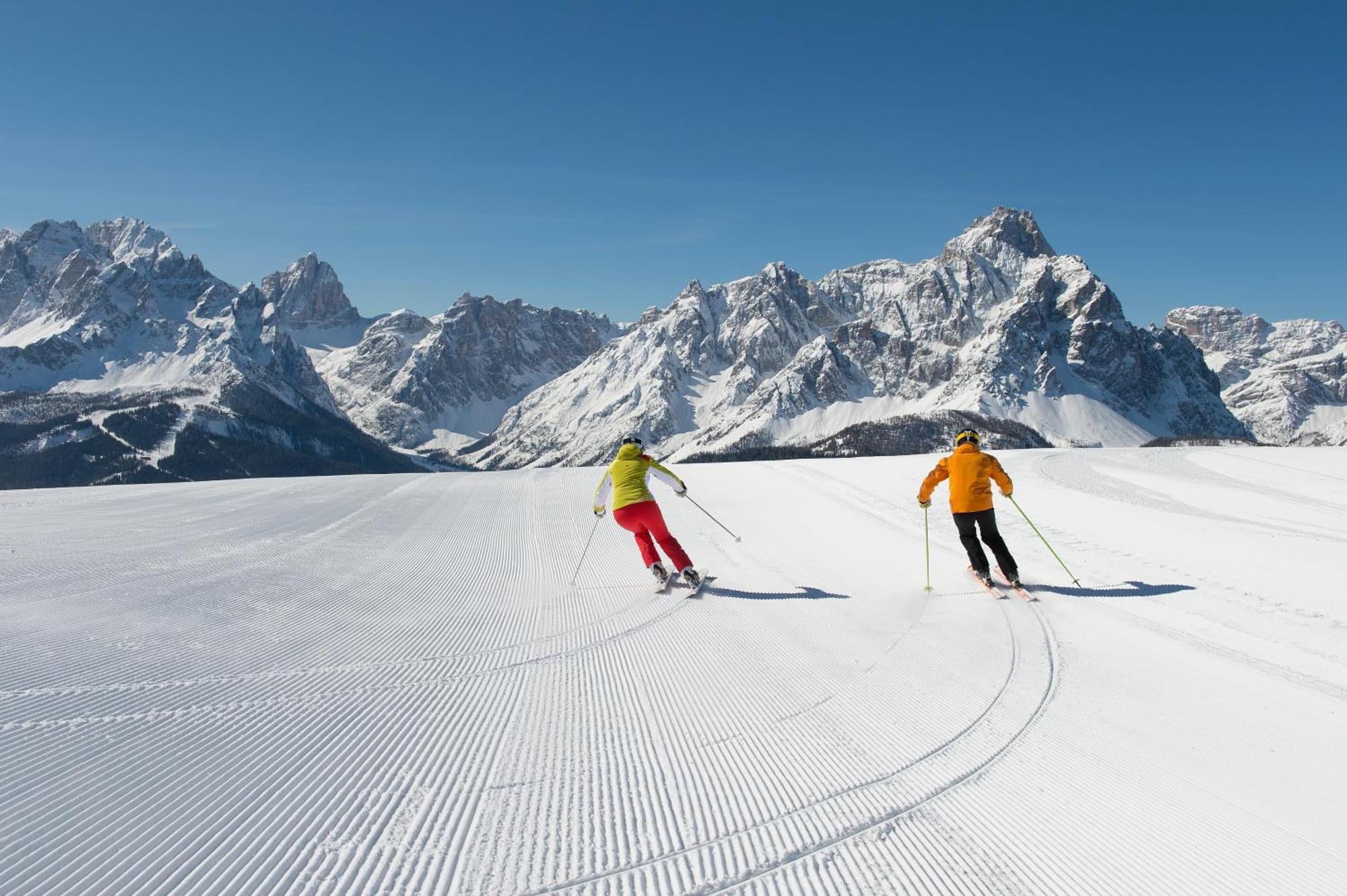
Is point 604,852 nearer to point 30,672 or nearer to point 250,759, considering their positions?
point 250,759

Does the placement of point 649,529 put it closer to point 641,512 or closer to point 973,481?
point 641,512

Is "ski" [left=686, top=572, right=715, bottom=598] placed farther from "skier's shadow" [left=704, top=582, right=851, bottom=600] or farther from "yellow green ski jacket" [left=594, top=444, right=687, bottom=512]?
"yellow green ski jacket" [left=594, top=444, right=687, bottom=512]

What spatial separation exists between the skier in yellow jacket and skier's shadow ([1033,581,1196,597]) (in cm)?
414

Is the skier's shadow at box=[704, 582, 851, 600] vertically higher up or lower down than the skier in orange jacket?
lower down

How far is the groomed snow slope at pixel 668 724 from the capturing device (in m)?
3.07

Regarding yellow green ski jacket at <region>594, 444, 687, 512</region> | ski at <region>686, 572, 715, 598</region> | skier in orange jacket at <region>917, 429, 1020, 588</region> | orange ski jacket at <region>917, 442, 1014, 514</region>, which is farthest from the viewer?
yellow green ski jacket at <region>594, 444, 687, 512</region>

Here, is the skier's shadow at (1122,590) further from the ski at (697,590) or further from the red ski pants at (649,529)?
the red ski pants at (649,529)

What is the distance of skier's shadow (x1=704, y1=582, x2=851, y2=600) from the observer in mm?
8023

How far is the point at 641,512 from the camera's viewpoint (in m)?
8.77

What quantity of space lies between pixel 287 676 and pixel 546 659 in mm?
1886

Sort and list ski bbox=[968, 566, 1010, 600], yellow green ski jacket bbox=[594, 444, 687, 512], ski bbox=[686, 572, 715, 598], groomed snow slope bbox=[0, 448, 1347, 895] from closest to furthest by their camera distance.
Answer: groomed snow slope bbox=[0, 448, 1347, 895] → ski bbox=[968, 566, 1010, 600] → ski bbox=[686, 572, 715, 598] → yellow green ski jacket bbox=[594, 444, 687, 512]

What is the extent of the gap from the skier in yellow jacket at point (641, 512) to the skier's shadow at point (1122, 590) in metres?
4.14

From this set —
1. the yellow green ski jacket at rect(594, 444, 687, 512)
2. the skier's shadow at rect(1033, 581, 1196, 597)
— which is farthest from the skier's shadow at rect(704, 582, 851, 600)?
the skier's shadow at rect(1033, 581, 1196, 597)

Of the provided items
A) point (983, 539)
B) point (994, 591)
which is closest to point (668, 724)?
point (994, 591)
